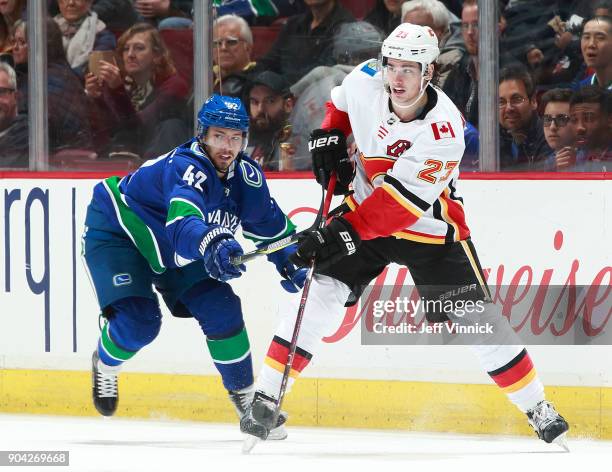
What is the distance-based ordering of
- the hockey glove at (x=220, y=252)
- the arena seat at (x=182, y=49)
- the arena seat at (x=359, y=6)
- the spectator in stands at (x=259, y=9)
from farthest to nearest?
the arena seat at (x=182, y=49)
the spectator in stands at (x=259, y=9)
the arena seat at (x=359, y=6)
the hockey glove at (x=220, y=252)

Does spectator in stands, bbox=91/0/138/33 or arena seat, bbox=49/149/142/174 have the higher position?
spectator in stands, bbox=91/0/138/33

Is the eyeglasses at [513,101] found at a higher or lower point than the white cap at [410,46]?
lower

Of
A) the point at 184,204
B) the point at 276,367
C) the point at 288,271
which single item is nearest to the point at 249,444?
Result: the point at 276,367

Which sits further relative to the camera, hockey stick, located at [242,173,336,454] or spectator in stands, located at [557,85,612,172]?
spectator in stands, located at [557,85,612,172]

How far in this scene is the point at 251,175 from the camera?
4.35m

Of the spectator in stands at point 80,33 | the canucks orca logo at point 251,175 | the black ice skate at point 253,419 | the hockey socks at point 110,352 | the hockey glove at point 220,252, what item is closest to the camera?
the hockey glove at point 220,252

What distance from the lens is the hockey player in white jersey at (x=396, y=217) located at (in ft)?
13.0

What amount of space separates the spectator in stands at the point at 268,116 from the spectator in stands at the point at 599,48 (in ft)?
3.84

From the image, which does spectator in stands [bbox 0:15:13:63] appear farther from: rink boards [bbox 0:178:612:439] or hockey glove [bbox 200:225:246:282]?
hockey glove [bbox 200:225:246:282]

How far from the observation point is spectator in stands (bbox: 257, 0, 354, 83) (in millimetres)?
5266

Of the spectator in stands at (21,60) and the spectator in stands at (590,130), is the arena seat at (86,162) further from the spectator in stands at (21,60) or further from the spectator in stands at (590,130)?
the spectator in stands at (590,130)

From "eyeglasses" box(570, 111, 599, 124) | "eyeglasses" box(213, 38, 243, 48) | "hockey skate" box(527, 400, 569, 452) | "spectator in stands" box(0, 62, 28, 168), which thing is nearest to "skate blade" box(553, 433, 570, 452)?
"hockey skate" box(527, 400, 569, 452)

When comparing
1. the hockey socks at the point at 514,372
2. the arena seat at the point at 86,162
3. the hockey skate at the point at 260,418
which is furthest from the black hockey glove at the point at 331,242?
the arena seat at the point at 86,162

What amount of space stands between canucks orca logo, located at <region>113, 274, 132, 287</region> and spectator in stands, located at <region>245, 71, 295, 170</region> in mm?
1092
